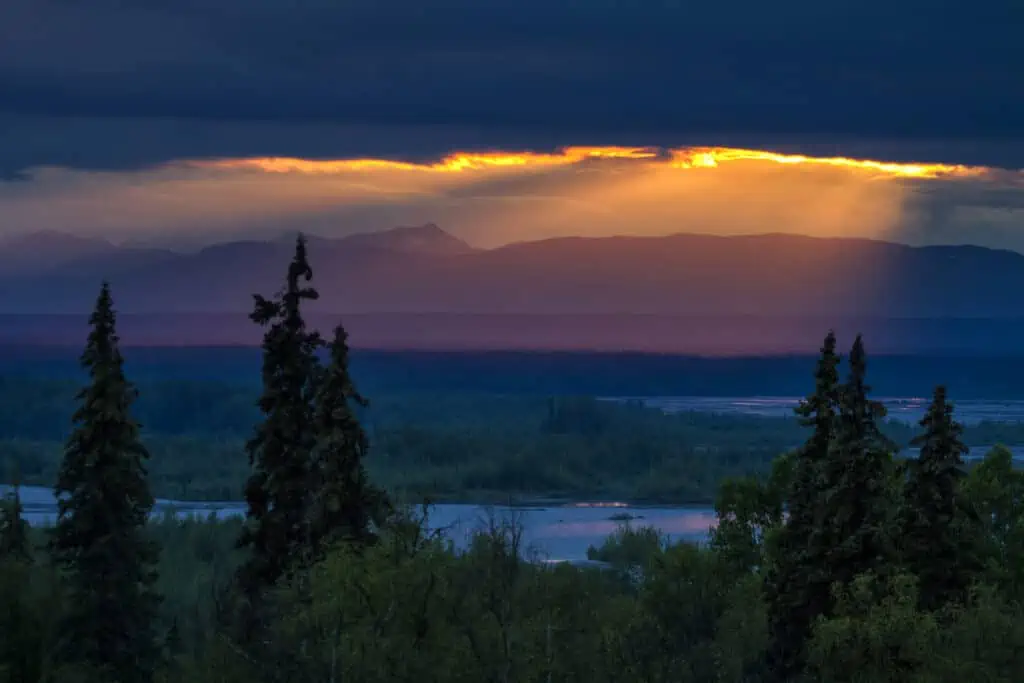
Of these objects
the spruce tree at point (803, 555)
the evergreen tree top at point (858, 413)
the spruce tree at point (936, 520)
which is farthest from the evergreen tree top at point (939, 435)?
the spruce tree at point (803, 555)

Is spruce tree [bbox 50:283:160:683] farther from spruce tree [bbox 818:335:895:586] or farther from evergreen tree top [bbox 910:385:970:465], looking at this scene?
evergreen tree top [bbox 910:385:970:465]

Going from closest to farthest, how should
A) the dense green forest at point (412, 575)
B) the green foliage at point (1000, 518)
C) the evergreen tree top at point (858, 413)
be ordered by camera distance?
the dense green forest at point (412, 575) < the evergreen tree top at point (858, 413) < the green foliage at point (1000, 518)

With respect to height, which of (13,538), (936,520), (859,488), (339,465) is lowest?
(13,538)

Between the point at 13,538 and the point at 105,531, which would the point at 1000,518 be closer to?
the point at 105,531

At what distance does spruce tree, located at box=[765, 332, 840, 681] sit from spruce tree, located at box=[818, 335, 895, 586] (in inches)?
45.4

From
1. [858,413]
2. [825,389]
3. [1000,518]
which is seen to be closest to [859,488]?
[858,413]

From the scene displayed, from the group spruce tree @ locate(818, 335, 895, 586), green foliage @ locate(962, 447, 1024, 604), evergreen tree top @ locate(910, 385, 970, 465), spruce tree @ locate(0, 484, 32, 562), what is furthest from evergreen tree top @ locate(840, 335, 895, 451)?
spruce tree @ locate(0, 484, 32, 562)

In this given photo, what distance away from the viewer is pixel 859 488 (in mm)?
48656

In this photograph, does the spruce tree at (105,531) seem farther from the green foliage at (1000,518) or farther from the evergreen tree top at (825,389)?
the green foliage at (1000,518)

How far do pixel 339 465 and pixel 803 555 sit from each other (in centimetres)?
1343

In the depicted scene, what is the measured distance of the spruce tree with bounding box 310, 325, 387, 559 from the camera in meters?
49.5

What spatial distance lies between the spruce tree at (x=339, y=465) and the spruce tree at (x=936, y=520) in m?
15.0

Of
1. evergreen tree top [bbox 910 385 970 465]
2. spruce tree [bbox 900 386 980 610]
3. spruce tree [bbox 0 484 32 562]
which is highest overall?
evergreen tree top [bbox 910 385 970 465]

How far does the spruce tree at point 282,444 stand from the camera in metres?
52.4
